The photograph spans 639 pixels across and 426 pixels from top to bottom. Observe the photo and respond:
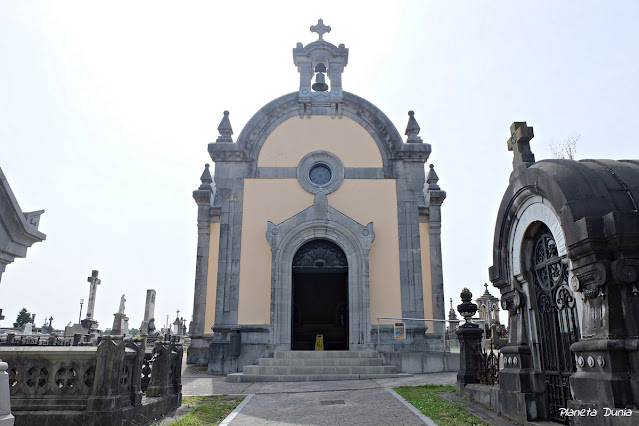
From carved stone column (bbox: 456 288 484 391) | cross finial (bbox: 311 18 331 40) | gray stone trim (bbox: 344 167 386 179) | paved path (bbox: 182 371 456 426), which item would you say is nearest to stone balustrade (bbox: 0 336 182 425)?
paved path (bbox: 182 371 456 426)

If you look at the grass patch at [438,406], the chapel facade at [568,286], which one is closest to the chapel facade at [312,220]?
the grass patch at [438,406]

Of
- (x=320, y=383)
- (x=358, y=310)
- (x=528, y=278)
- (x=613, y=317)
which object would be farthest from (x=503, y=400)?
(x=358, y=310)

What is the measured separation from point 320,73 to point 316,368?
424 inches

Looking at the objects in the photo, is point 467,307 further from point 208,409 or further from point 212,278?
point 212,278

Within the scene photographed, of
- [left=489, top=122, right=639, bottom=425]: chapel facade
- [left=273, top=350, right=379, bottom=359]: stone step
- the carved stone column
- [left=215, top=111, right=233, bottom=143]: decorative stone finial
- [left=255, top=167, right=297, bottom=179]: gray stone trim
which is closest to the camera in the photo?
[left=489, top=122, right=639, bottom=425]: chapel facade

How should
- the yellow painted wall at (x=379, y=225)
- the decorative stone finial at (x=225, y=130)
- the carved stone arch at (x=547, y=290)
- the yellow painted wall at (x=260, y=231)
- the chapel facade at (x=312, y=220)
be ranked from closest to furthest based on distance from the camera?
the carved stone arch at (x=547, y=290)
the chapel facade at (x=312, y=220)
the yellow painted wall at (x=260, y=231)
the yellow painted wall at (x=379, y=225)
the decorative stone finial at (x=225, y=130)

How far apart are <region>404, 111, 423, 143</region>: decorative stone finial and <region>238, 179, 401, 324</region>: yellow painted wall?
1.89m

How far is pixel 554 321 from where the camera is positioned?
5898mm

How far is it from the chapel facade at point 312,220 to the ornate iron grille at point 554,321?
8.42 meters

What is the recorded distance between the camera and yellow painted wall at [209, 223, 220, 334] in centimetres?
1512

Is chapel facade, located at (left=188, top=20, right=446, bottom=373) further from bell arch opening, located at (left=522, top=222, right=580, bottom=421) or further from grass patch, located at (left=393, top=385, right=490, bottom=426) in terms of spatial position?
bell arch opening, located at (left=522, top=222, right=580, bottom=421)

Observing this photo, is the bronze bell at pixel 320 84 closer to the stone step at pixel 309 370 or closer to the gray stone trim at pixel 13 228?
the stone step at pixel 309 370

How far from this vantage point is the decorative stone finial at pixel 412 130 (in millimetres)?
16250

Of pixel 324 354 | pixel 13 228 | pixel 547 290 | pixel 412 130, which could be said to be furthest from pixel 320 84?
pixel 13 228
